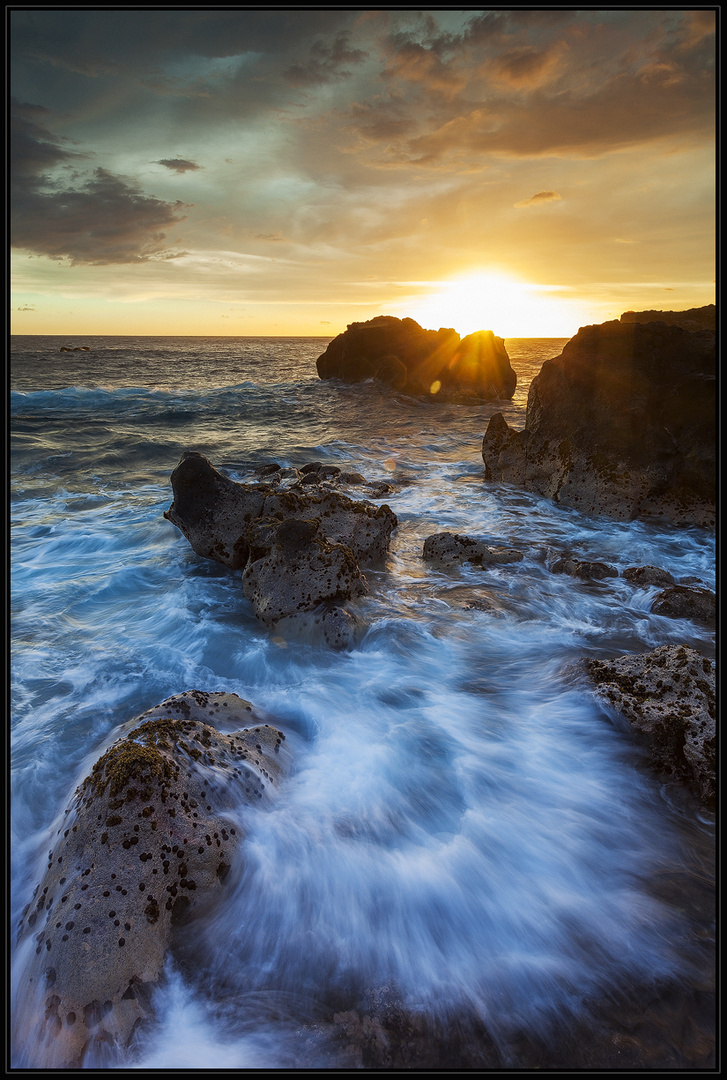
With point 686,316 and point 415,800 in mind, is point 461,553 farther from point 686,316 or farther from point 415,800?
point 686,316

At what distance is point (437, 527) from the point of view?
9.98m

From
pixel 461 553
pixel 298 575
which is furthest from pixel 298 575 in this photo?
pixel 461 553

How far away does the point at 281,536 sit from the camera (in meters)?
6.44

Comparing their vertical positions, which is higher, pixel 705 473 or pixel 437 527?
pixel 705 473

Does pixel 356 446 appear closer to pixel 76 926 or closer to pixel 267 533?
pixel 267 533

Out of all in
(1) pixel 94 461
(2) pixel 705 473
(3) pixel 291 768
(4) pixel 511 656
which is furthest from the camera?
(1) pixel 94 461

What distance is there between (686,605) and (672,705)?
276cm

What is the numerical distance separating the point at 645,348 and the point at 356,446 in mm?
9780

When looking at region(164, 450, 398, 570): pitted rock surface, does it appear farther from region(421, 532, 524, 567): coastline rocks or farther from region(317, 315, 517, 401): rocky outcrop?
region(317, 315, 517, 401): rocky outcrop

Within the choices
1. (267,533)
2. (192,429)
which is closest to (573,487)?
(267,533)

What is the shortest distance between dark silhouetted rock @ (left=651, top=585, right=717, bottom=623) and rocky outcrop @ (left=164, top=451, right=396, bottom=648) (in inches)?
149

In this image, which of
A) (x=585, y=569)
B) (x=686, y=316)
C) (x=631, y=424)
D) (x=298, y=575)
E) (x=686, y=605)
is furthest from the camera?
(x=686, y=316)

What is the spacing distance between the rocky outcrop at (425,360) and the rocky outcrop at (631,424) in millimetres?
21850

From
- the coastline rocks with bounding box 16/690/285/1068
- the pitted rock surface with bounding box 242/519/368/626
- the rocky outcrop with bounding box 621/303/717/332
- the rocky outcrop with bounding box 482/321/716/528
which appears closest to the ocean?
the coastline rocks with bounding box 16/690/285/1068
